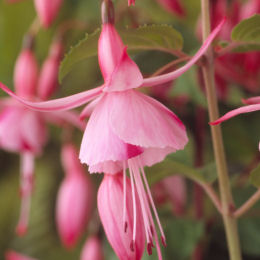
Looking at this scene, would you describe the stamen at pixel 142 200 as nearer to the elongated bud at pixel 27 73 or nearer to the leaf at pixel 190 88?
the leaf at pixel 190 88


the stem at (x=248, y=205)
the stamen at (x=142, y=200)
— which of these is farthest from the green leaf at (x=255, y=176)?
the stamen at (x=142, y=200)

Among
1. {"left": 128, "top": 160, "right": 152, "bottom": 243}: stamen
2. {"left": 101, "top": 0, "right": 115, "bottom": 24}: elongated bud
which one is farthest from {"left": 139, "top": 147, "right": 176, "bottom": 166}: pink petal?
{"left": 101, "top": 0, "right": 115, "bottom": 24}: elongated bud

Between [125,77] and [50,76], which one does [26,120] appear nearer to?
[50,76]

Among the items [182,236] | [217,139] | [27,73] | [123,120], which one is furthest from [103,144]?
[27,73]

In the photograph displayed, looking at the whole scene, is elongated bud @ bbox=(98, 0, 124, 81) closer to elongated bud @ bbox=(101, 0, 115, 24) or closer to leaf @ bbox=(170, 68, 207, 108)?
elongated bud @ bbox=(101, 0, 115, 24)

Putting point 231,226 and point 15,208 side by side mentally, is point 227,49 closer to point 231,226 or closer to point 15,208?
point 231,226
